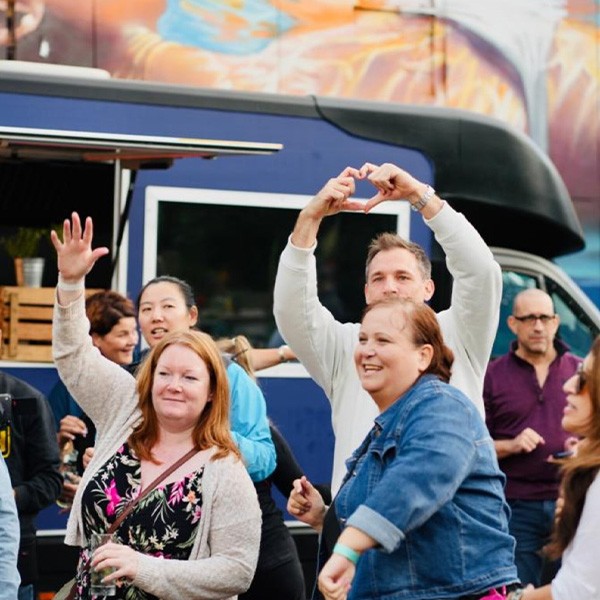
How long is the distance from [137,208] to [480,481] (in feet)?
15.2

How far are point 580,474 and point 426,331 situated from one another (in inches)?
20.4

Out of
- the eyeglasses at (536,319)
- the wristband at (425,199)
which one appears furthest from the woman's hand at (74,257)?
the eyeglasses at (536,319)

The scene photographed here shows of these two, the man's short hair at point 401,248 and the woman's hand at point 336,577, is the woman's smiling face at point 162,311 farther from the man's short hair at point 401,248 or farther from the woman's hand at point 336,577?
the woman's hand at point 336,577

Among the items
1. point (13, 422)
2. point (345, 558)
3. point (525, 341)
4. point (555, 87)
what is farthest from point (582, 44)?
point (345, 558)

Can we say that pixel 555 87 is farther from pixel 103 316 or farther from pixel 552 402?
pixel 103 316

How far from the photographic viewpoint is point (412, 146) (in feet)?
28.7

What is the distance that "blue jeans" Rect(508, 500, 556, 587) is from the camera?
7578 millimetres

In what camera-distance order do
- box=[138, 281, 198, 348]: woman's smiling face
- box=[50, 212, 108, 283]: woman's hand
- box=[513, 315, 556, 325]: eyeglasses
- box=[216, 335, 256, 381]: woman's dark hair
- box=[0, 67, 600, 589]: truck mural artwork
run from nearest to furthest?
box=[50, 212, 108, 283]: woman's hand
box=[138, 281, 198, 348]: woman's smiling face
box=[216, 335, 256, 381]: woman's dark hair
box=[0, 67, 600, 589]: truck mural artwork
box=[513, 315, 556, 325]: eyeglasses

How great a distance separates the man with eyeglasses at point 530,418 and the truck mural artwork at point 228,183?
79cm

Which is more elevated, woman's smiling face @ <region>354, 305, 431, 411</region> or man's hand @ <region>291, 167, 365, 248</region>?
man's hand @ <region>291, 167, 365, 248</region>

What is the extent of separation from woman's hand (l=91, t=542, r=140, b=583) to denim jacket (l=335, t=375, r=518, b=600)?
75 centimetres

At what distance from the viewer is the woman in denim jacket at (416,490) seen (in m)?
3.58

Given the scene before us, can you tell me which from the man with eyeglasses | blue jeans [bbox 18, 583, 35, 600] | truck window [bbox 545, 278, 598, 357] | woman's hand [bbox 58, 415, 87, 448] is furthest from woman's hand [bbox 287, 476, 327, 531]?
truck window [bbox 545, 278, 598, 357]

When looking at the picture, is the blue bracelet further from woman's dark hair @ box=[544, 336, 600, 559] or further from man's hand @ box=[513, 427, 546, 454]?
man's hand @ box=[513, 427, 546, 454]
